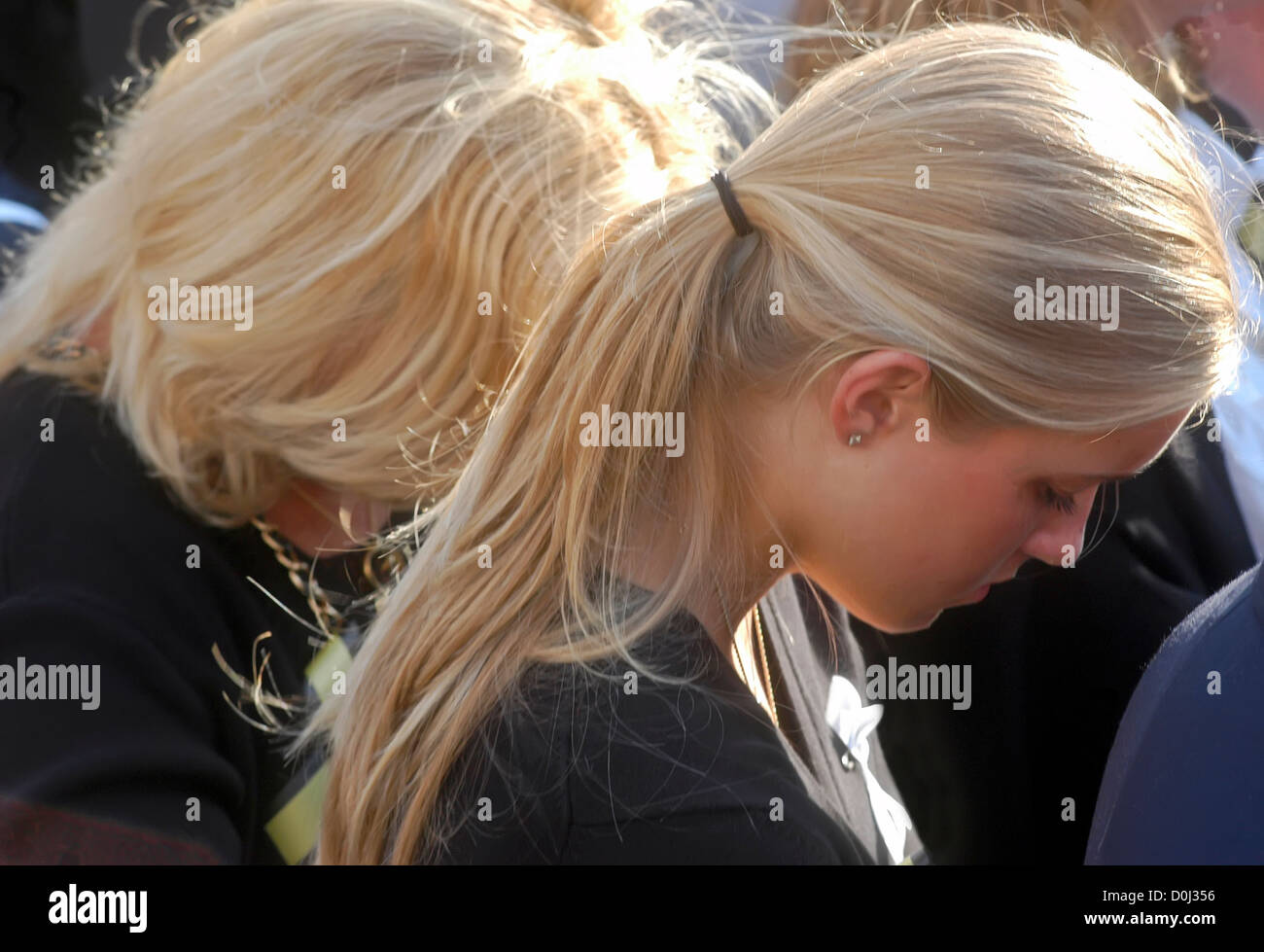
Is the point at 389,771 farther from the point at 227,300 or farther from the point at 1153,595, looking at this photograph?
the point at 1153,595

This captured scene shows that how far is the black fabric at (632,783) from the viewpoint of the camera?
0.99 meters

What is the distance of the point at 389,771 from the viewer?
111 cm

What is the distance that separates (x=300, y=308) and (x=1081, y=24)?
994mm

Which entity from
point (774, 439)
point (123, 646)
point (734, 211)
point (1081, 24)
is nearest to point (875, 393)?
point (774, 439)

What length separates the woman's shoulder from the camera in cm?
98

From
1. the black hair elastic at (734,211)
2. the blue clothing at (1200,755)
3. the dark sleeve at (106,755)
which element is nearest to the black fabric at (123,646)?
the dark sleeve at (106,755)

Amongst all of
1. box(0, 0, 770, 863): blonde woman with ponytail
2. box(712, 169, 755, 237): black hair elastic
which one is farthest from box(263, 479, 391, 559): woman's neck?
box(712, 169, 755, 237): black hair elastic

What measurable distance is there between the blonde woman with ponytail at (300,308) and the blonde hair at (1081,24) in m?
0.27

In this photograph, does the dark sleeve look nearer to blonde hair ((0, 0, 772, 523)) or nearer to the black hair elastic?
blonde hair ((0, 0, 772, 523))

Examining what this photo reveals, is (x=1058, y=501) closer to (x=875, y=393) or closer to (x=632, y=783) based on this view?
(x=875, y=393)

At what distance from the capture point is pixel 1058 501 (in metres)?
1.20
